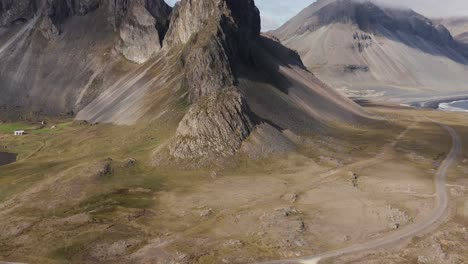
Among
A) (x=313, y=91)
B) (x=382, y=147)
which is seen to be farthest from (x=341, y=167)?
(x=313, y=91)

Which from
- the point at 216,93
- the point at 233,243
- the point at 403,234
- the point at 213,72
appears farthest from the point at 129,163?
the point at 403,234

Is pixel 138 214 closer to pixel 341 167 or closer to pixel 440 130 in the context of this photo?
pixel 341 167

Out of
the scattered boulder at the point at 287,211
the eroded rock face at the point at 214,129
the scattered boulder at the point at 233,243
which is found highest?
the eroded rock face at the point at 214,129

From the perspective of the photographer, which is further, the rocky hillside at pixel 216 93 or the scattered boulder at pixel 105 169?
the rocky hillside at pixel 216 93

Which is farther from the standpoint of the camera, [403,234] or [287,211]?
[287,211]

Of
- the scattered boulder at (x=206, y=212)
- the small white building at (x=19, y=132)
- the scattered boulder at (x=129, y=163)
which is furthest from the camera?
the small white building at (x=19, y=132)

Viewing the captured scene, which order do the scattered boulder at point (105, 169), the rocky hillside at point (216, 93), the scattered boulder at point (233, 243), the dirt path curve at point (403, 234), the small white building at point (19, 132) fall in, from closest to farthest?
the dirt path curve at point (403, 234)
the scattered boulder at point (233, 243)
the scattered boulder at point (105, 169)
the rocky hillside at point (216, 93)
the small white building at point (19, 132)

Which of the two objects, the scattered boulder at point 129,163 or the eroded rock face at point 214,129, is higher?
the eroded rock face at point 214,129

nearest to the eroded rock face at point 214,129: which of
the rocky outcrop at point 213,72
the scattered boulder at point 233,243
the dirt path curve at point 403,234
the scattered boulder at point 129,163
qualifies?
the rocky outcrop at point 213,72

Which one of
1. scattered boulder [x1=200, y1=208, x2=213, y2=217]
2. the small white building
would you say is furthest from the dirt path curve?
the small white building

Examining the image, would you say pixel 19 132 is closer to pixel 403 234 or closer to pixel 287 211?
pixel 287 211

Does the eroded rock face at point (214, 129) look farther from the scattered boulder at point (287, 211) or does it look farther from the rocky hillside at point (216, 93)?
the scattered boulder at point (287, 211)

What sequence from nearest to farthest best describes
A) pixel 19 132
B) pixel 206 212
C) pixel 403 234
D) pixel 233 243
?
pixel 233 243 → pixel 403 234 → pixel 206 212 → pixel 19 132
